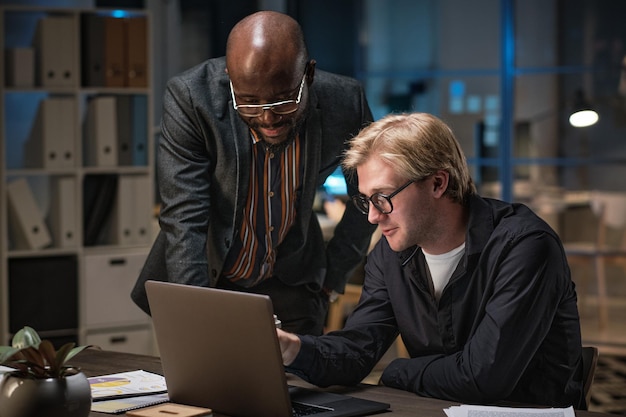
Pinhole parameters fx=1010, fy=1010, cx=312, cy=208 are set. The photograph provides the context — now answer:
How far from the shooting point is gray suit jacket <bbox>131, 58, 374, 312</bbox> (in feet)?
8.09

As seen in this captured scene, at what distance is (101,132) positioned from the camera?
4824 millimetres

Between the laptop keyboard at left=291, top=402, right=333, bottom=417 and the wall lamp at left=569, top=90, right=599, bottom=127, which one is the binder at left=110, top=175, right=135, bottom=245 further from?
the laptop keyboard at left=291, top=402, right=333, bottom=417

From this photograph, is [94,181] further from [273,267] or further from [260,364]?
[260,364]

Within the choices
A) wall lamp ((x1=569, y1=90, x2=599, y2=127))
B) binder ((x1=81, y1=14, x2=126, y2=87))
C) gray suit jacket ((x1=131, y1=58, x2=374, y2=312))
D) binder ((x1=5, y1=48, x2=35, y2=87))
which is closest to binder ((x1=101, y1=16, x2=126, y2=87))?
binder ((x1=81, y1=14, x2=126, y2=87))

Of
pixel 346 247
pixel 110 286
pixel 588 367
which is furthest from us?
pixel 110 286

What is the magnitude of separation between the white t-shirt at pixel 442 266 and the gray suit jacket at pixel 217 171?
19.3 inches

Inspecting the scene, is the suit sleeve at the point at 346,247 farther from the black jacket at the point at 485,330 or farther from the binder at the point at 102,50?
the binder at the point at 102,50

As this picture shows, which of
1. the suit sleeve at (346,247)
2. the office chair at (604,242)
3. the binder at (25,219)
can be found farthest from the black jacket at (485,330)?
the office chair at (604,242)

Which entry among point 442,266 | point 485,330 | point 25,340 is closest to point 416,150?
point 442,266

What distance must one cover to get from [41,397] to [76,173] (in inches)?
124

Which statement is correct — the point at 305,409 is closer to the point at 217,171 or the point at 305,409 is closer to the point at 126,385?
the point at 126,385

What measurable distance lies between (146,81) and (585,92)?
2.73m

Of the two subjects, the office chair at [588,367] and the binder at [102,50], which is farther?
the binder at [102,50]

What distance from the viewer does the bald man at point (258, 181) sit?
7.74 ft
